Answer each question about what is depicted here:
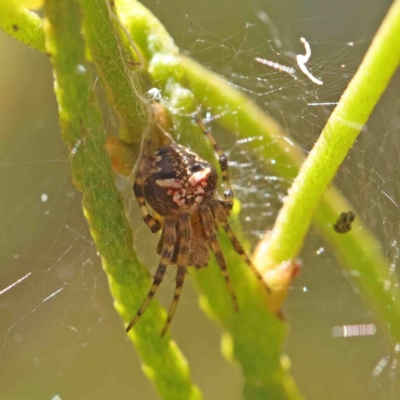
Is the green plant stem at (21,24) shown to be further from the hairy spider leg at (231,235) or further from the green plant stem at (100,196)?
the hairy spider leg at (231,235)

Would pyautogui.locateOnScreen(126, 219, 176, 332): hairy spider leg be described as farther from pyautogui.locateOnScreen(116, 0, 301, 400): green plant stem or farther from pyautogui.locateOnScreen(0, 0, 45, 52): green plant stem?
pyautogui.locateOnScreen(0, 0, 45, 52): green plant stem

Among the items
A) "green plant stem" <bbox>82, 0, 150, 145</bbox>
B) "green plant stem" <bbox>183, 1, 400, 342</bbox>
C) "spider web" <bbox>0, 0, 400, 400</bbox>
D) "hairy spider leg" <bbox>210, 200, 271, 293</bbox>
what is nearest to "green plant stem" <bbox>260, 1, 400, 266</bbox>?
"green plant stem" <bbox>183, 1, 400, 342</bbox>

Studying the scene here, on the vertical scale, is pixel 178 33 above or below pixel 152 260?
above

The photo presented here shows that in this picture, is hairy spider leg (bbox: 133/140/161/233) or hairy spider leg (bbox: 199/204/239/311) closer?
hairy spider leg (bbox: 199/204/239/311)

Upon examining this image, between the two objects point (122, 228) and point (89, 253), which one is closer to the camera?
point (122, 228)

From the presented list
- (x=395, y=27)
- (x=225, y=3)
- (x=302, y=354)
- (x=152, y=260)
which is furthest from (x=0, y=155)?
(x=302, y=354)

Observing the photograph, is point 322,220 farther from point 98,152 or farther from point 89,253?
point 89,253

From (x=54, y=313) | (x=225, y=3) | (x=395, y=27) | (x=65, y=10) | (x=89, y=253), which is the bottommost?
(x=54, y=313)
